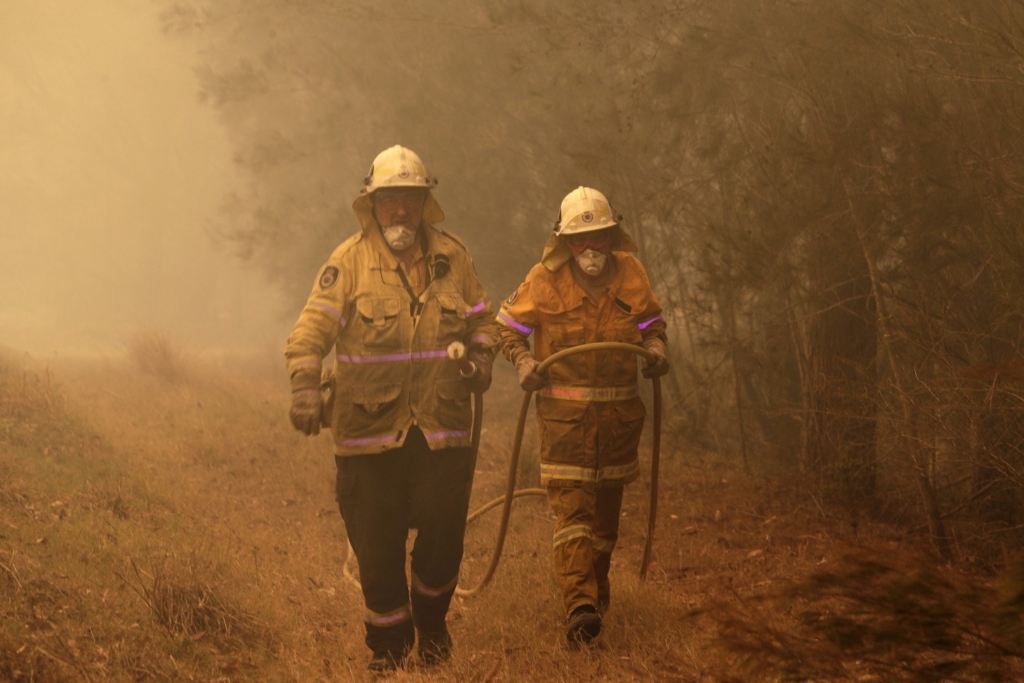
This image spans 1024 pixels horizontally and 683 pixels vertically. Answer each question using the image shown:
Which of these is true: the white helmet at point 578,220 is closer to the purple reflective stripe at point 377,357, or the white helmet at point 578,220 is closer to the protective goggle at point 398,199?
the protective goggle at point 398,199

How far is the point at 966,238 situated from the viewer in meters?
6.59

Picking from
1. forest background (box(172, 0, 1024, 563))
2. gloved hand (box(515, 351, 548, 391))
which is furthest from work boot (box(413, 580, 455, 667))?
forest background (box(172, 0, 1024, 563))

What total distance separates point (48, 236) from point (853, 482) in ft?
210

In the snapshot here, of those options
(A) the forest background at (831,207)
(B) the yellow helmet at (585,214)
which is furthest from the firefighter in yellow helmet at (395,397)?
(A) the forest background at (831,207)

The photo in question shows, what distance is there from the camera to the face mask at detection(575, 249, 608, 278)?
5199 millimetres

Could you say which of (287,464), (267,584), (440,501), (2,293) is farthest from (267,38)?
(2,293)

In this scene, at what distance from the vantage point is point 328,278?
4930 millimetres

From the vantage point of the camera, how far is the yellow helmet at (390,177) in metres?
4.98

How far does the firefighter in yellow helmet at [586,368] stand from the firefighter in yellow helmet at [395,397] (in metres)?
0.34

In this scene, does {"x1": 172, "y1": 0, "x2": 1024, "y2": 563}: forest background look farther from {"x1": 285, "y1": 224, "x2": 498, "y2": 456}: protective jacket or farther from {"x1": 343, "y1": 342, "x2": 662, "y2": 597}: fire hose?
{"x1": 285, "y1": 224, "x2": 498, "y2": 456}: protective jacket

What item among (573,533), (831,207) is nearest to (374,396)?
(573,533)

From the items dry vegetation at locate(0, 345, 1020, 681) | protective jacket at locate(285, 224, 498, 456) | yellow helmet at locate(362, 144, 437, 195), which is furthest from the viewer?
yellow helmet at locate(362, 144, 437, 195)

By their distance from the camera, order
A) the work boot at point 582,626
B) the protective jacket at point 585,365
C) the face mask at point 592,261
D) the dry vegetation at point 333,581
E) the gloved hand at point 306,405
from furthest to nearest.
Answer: the face mask at point 592,261 < the protective jacket at point 585,365 < the work boot at point 582,626 < the gloved hand at point 306,405 < the dry vegetation at point 333,581

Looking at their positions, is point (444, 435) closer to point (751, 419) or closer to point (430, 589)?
point (430, 589)
